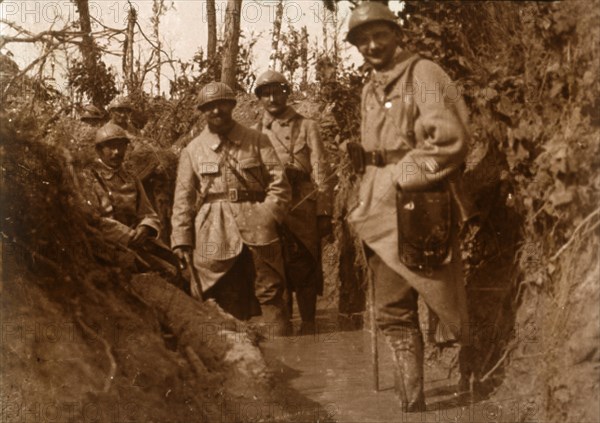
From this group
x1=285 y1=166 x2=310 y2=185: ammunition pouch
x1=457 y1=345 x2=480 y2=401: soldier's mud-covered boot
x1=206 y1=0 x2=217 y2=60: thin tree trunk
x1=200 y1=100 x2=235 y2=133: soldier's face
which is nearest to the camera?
x1=457 y1=345 x2=480 y2=401: soldier's mud-covered boot

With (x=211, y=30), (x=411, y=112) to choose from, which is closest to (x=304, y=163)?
(x=211, y=30)

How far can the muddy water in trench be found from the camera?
13.5 ft

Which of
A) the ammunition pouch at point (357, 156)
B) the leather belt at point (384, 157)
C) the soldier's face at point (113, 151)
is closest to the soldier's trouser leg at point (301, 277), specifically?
the ammunition pouch at point (357, 156)

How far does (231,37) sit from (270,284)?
157 cm

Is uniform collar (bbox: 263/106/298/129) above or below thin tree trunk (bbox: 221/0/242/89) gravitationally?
below

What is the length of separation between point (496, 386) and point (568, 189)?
3.84 ft

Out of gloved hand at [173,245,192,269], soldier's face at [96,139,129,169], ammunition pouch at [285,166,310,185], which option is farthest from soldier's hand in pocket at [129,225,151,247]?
ammunition pouch at [285,166,310,185]

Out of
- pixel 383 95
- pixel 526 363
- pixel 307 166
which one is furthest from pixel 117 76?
pixel 526 363

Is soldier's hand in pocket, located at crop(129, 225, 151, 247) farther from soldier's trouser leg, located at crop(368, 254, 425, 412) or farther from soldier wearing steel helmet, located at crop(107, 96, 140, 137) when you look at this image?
soldier's trouser leg, located at crop(368, 254, 425, 412)

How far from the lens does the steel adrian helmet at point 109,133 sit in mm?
5492

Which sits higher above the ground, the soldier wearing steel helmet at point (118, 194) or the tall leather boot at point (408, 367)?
the soldier wearing steel helmet at point (118, 194)

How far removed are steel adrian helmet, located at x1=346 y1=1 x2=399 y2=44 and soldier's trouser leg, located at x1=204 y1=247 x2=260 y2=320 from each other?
1802mm

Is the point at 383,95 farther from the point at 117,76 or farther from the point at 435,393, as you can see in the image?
the point at 117,76

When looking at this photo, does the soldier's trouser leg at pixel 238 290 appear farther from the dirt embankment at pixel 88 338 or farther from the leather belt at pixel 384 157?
the leather belt at pixel 384 157
